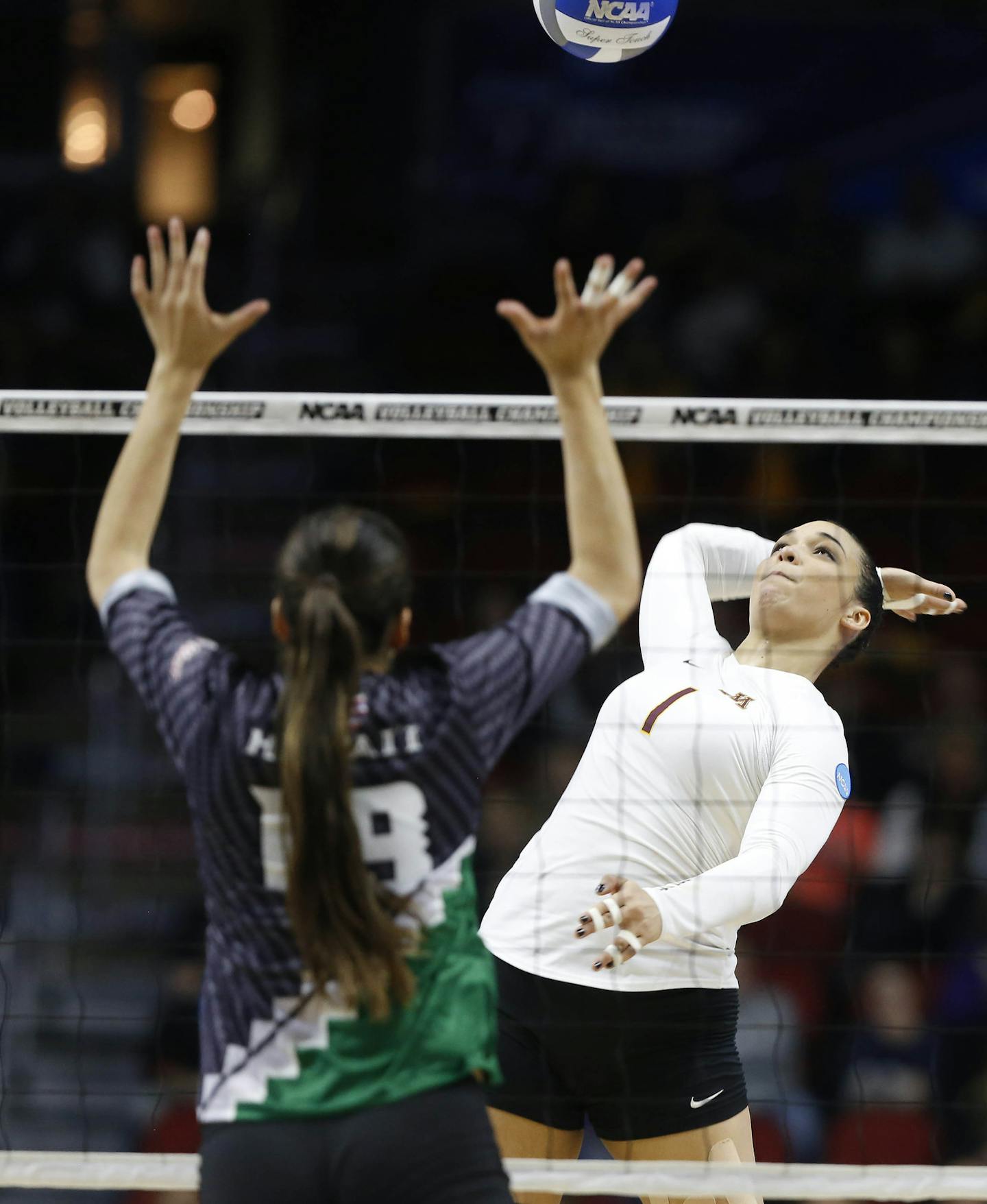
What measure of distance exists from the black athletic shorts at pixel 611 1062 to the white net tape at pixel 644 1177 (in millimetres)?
92

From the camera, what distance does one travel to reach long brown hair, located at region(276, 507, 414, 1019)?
2.08 m

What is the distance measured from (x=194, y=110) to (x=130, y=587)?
4.94 m

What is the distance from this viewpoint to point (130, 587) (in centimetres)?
227

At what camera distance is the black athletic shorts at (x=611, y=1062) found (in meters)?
3.25

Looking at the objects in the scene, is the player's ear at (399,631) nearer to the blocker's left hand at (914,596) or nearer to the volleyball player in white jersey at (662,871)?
the volleyball player in white jersey at (662,871)

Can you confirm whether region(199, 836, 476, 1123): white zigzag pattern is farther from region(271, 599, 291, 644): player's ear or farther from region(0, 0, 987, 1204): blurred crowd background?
region(0, 0, 987, 1204): blurred crowd background

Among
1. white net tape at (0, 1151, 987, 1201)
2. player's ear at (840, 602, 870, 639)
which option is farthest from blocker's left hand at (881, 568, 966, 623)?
white net tape at (0, 1151, 987, 1201)

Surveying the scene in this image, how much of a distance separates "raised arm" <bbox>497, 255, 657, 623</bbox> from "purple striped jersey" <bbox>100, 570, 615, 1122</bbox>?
0.41 ft

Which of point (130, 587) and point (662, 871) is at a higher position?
point (130, 587)

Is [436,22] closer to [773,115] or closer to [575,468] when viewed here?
[773,115]

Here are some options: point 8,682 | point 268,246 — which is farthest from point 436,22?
point 8,682

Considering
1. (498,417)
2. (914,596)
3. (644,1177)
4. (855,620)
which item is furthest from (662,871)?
(498,417)

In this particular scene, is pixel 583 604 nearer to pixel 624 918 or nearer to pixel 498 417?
pixel 624 918

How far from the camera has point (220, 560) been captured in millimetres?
6062
